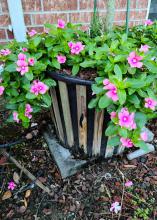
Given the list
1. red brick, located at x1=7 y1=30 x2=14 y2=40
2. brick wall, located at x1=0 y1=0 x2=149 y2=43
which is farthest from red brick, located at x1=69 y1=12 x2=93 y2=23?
red brick, located at x1=7 y1=30 x2=14 y2=40

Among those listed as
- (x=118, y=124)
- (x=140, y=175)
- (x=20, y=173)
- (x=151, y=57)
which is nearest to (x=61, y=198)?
(x=20, y=173)

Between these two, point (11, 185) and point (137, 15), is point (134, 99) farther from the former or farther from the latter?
point (137, 15)

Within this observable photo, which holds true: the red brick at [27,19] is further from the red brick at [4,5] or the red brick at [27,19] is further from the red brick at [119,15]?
the red brick at [119,15]

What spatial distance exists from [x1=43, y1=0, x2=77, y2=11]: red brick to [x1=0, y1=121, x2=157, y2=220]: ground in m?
1.06

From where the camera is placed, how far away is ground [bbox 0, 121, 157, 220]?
1.34 metres

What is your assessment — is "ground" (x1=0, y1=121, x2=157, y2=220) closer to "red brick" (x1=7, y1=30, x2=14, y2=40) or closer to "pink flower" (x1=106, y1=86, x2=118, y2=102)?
"pink flower" (x1=106, y1=86, x2=118, y2=102)

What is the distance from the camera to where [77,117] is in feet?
4.41

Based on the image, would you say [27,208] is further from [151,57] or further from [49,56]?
[151,57]

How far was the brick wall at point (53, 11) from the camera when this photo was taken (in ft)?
5.82

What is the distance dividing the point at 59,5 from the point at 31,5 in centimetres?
21

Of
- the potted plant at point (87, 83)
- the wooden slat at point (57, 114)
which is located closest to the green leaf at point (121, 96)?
the potted plant at point (87, 83)

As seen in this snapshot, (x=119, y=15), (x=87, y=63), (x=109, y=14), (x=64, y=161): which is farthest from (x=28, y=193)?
(x=119, y=15)

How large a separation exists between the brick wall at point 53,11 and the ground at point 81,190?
953 millimetres

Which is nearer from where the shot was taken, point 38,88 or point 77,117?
point 38,88
